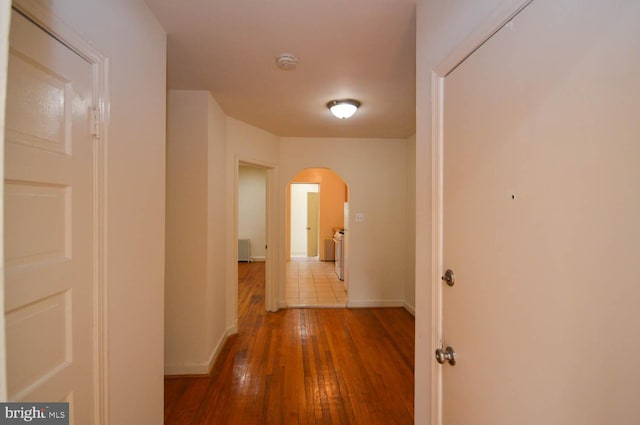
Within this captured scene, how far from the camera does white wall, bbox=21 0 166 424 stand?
1.17 metres

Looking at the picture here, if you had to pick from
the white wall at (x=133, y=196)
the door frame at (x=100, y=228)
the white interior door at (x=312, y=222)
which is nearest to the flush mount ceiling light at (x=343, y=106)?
the white wall at (x=133, y=196)

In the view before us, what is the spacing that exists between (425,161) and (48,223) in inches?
57.6

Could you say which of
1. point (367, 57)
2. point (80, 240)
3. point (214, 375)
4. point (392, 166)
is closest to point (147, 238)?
point (80, 240)

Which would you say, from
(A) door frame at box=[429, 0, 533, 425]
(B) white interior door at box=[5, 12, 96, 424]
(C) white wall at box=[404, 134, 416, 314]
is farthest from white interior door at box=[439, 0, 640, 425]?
(C) white wall at box=[404, 134, 416, 314]

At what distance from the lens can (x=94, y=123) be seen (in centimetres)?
108

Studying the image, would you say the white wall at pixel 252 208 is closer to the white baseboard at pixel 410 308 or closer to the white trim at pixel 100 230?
the white baseboard at pixel 410 308

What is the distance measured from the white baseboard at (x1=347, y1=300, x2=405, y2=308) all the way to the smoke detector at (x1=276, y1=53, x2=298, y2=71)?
3.38 metres

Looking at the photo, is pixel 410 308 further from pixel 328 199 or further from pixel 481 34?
pixel 328 199

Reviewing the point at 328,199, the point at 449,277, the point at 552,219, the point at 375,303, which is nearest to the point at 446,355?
the point at 449,277

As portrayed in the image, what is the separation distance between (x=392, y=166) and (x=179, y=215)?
306 centimetres

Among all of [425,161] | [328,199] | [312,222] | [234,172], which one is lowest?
[312,222]

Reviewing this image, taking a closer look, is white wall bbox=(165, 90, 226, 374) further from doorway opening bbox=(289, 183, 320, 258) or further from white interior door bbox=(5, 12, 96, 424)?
doorway opening bbox=(289, 183, 320, 258)

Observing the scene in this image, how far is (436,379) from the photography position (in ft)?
3.88

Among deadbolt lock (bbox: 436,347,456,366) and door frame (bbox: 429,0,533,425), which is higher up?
door frame (bbox: 429,0,533,425)
